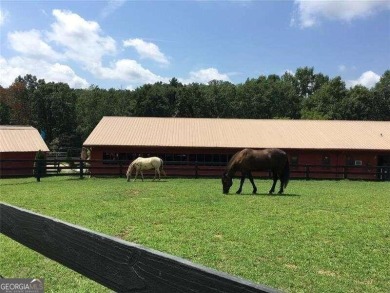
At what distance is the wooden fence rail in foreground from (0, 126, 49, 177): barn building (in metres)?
29.5

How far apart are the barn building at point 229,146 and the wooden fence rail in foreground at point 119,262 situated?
23730mm

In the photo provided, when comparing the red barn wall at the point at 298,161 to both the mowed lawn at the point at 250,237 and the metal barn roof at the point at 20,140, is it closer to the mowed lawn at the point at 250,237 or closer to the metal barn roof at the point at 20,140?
the metal barn roof at the point at 20,140

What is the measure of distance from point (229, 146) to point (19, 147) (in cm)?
1747

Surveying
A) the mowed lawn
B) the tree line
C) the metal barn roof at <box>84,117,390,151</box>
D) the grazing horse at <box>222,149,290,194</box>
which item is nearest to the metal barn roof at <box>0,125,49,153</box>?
the metal barn roof at <box>84,117,390,151</box>

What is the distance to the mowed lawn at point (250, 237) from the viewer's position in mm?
5473

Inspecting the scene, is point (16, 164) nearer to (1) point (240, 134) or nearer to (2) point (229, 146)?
(2) point (229, 146)

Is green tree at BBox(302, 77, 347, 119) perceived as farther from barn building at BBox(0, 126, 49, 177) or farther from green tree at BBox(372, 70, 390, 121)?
barn building at BBox(0, 126, 49, 177)

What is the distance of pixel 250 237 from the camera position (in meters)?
7.73

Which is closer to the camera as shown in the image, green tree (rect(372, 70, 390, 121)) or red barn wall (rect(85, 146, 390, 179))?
red barn wall (rect(85, 146, 390, 179))

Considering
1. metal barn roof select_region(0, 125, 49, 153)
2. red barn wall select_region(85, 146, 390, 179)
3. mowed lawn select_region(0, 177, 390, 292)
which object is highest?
metal barn roof select_region(0, 125, 49, 153)

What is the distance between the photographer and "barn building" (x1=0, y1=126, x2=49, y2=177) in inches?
1189

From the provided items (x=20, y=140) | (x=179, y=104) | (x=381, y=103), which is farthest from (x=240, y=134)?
(x=381, y=103)

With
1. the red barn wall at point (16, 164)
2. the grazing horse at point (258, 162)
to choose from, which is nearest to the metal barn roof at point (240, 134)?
the red barn wall at point (16, 164)

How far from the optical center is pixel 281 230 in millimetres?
8461
